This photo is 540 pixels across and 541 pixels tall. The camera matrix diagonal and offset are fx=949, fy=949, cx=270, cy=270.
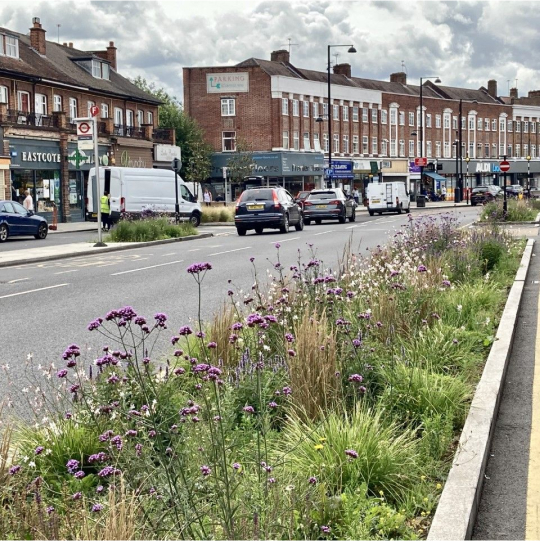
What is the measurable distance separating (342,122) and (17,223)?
194 feet

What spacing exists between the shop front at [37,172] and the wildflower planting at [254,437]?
40.4 m

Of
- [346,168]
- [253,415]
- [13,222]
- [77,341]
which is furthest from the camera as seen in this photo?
[346,168]

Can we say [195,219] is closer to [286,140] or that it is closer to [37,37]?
[37,37]

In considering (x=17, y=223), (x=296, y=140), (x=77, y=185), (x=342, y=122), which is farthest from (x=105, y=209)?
(x=342, y=122)

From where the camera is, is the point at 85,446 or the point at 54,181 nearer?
the point at 85,446

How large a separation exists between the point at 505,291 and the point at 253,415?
794 cm

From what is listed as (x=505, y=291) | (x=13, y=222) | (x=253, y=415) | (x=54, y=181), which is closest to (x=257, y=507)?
(x=253, y=415)

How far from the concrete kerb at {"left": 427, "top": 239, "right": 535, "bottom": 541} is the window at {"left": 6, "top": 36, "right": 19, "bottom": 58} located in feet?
146

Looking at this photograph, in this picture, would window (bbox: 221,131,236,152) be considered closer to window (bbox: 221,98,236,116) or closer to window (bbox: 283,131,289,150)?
window (bbox: 221,98,236,116)

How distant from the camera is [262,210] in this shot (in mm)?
34156

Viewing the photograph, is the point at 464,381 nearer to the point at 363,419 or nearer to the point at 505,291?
the point at 363,419

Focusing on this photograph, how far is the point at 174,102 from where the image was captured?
9869cm

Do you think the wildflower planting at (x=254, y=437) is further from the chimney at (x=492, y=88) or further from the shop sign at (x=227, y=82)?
the chimney at (x=492, y=88)

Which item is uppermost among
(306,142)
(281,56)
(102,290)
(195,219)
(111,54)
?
(281,56)
